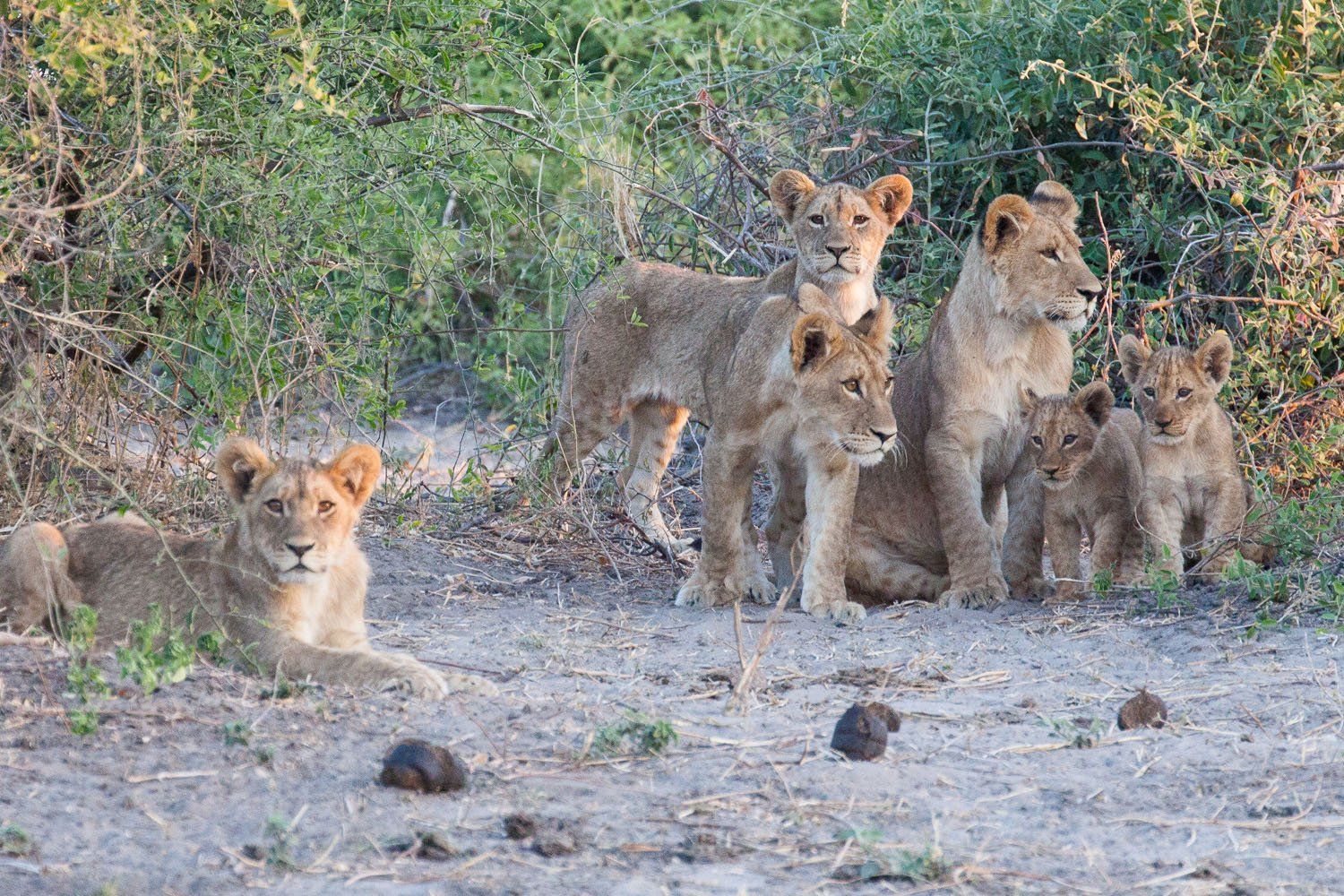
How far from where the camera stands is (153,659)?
4.05m

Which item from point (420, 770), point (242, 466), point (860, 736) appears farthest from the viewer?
point (242, 466)

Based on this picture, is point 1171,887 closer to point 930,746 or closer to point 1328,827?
point 1328,827

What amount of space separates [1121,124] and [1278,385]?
53.5 inches

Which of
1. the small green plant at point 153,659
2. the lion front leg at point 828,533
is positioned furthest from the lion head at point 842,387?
the small green plant at point 153,659

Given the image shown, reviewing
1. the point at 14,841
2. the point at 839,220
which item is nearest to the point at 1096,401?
the point at 839,220

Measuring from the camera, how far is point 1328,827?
358cm

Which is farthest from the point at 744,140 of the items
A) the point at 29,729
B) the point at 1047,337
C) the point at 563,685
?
the point at 29,729

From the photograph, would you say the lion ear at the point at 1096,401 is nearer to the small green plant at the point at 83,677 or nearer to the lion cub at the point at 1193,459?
the lion cub at the point at 1193,459

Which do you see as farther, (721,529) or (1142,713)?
(721,529)

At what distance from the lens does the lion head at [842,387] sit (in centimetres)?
573

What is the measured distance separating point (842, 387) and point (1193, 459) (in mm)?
1280

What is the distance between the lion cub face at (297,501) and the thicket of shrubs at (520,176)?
1.71ft

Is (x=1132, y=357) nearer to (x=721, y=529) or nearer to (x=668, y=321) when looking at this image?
(x=721, y=529)

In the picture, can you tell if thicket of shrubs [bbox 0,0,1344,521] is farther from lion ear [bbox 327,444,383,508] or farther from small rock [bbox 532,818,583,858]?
small rock [bbox 532,818,583,858]
